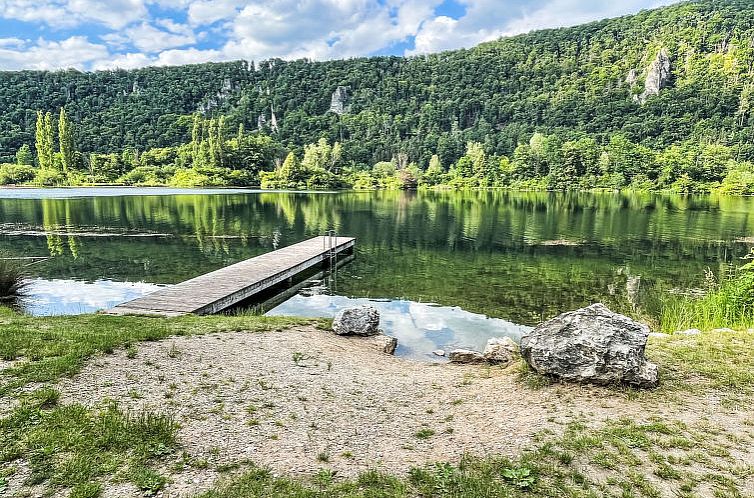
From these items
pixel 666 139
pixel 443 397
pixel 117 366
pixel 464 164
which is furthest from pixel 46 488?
pixel 666 139

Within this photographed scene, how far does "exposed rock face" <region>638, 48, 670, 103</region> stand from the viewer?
15200 cm

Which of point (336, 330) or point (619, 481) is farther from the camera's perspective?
point (336, 330)

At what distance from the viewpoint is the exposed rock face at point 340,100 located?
192m

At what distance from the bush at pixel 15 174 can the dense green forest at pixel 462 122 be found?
319 millimetres

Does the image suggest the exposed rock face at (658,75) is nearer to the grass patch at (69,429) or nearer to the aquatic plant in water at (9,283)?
the aquatic plant in water at (9,283)

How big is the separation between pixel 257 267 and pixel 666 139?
5381 inches

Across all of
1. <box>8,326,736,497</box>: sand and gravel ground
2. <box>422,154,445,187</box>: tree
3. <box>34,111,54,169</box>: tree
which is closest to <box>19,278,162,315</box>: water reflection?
<box>8,326,736,497</box>: sand and gravel ground

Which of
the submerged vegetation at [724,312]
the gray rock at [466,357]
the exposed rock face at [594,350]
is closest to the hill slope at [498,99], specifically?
the submerged vegetation at [724,312]

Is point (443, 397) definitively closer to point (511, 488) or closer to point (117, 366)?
point (511, 488)

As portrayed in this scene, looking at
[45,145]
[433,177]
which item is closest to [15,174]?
[45,145]

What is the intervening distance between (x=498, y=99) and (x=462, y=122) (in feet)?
52.8

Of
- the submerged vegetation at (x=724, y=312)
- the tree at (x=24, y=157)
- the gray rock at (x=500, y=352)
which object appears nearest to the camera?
the gray rock at (x=500, y=352)

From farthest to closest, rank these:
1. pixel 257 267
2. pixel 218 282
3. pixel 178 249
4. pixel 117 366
Result: 1. pixel 178 249
2. pixel 257 267
3. pixel 218 282
4. pixel 117 366

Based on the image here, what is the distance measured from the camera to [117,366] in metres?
7.09
